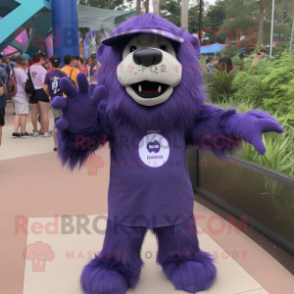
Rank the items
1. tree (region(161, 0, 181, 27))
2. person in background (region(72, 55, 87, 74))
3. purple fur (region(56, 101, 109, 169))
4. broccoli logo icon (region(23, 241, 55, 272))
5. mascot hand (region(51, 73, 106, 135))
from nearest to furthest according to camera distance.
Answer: mascot hand (region(51, 73, 106, 135))
purple fur (region(56, 101, 109, 169))
broccoli logo icon (region(23, 241, 55, 272))
person in background (region(72, 55, 87, 74))
tree (region(161, 0, 181, 27))

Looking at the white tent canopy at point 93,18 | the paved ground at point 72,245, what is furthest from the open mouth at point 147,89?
the white tent canopy at point 93,18

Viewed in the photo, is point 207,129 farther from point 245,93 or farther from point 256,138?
point 245,93

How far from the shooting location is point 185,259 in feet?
7.89

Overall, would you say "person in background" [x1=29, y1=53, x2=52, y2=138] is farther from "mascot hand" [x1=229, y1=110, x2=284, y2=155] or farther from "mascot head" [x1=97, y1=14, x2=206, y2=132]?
"mascot hand" [x1=229, y1=110, x2=284, y2=155]

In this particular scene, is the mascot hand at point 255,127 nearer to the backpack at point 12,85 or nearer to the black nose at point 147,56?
the black nose at point 147,56

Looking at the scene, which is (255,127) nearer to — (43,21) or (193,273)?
(193,273)

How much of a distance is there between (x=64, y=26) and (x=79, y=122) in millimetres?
9709

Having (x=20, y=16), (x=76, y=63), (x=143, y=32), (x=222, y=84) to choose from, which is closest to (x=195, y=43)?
(x=143, y=32)

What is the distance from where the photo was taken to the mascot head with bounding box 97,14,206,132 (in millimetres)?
1993

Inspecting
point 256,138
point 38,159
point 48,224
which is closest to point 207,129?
point 256,138

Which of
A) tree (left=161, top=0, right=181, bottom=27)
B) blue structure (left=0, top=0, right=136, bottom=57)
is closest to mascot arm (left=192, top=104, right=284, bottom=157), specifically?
blue structure (left=0, top=0, right=136, bottom=57)

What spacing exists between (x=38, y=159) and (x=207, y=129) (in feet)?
14.3

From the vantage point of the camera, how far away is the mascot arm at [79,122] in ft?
6.20

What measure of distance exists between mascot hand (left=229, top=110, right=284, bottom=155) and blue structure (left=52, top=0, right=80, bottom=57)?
378 inches
